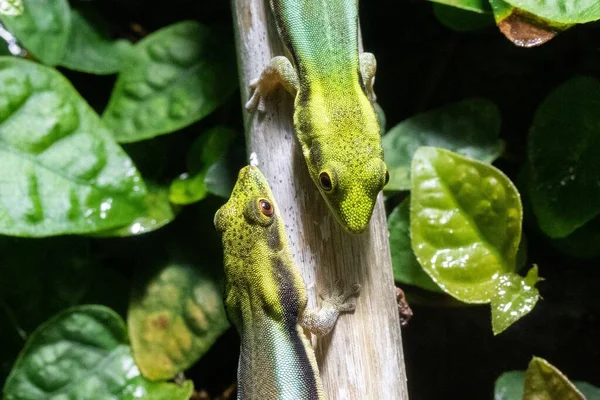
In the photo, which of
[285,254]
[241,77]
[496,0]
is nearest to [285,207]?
[285,254]

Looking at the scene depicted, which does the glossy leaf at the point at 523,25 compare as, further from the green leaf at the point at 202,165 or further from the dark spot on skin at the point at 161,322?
the dark spot on skin at the point at 161,322

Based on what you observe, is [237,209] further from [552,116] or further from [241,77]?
[552,116]

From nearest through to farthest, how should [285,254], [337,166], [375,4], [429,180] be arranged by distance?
[337,166] → [285,254] → [429,180] → [375,4]

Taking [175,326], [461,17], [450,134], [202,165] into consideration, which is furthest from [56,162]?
[461,17]

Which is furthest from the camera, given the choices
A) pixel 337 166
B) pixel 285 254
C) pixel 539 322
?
pixel 539 322

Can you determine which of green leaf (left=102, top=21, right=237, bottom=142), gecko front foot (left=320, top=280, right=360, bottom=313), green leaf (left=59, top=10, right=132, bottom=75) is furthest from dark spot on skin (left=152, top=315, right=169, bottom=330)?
green leaf (left=59, top=10, right=132, bottom=75)

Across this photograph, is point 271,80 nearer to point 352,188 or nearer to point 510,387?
Answer: point 352,188
